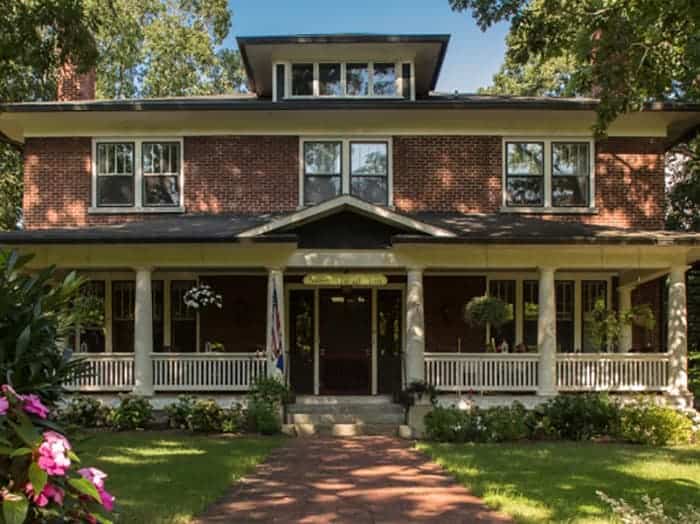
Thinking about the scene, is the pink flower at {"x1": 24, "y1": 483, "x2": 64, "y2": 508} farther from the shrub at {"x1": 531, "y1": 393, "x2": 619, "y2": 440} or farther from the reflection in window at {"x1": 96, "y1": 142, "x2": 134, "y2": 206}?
the reflection in window at {"x1": 96, "y1": 142, "x2": 134, "y2": 206}

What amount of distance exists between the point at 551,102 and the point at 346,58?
484cm

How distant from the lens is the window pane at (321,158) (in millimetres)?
18266

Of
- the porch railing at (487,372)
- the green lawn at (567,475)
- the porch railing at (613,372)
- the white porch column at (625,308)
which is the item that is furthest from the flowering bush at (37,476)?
the white porch column at (625,308)

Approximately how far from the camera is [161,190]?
60.5ft

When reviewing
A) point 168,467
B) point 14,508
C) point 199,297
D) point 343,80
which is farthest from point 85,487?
point 343,80

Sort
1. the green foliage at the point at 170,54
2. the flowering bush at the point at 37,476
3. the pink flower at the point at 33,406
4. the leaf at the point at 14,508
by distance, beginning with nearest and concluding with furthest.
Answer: the leaf at the point at 14,508, the flowering bush at the point at 37,476, the pink flower at the point at 33,406, the green foliage at the point at 170,54

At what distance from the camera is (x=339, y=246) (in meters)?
15.8

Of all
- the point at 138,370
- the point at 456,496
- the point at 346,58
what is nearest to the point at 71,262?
the point at 138,370

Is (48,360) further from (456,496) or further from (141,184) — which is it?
(141,184)

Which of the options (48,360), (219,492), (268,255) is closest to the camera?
(48,360)

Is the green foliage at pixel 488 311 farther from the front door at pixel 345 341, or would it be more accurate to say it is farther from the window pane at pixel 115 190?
the window pane at pixel 115 190

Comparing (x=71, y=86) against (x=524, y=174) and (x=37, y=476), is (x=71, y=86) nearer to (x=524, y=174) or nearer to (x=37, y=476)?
(x=524, y=174)

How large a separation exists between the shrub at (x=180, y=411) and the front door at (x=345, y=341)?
3975mm


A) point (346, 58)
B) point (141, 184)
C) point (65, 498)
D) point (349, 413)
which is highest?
point (346, 58)
